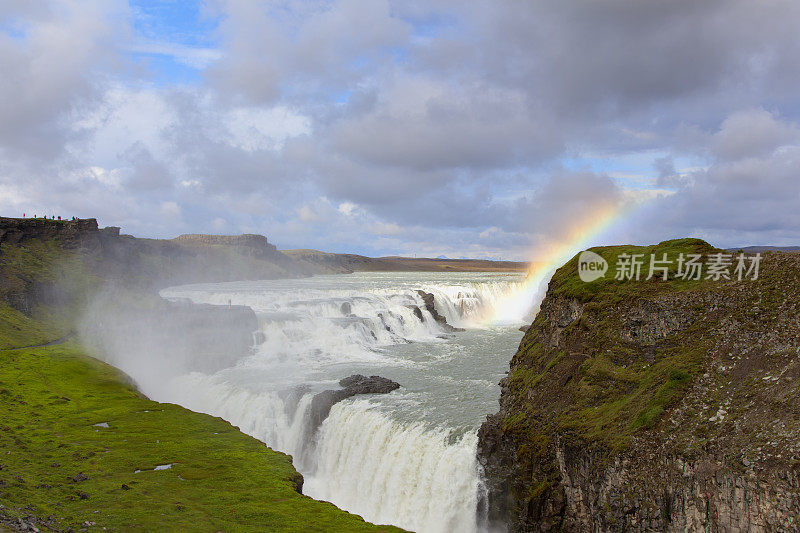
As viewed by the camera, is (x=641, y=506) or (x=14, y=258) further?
(x=14, y=258)

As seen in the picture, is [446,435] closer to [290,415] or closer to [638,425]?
[638,425]

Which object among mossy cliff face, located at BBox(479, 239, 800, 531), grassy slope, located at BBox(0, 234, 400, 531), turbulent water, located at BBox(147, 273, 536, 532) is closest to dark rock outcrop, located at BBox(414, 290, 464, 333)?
turbulent water, located at BBox(147, 273, 536, 532)

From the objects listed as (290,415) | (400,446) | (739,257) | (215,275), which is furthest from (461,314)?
(215,275)

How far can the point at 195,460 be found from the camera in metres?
24.7

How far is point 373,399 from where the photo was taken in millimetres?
35000

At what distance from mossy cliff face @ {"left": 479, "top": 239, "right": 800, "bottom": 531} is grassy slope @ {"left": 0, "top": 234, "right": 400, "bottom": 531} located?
782 centimetres

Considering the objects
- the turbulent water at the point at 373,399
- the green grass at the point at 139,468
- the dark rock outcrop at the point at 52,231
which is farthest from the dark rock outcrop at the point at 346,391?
the dark rock outcrop at the point at 52,231

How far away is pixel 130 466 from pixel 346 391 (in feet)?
51.5

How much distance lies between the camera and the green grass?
61.1ft

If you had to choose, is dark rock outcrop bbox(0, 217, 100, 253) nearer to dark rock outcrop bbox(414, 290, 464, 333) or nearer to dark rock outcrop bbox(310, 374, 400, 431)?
dark rock outcrop bbox(414, 290, 464, 333)

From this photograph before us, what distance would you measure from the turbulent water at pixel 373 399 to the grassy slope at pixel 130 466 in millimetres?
5499

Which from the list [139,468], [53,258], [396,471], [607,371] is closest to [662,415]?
[607,371]

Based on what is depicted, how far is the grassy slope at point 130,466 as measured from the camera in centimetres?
1861

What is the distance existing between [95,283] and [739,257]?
85705 millimetres
